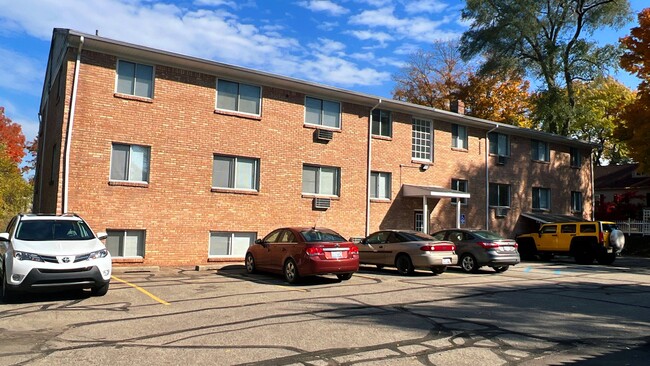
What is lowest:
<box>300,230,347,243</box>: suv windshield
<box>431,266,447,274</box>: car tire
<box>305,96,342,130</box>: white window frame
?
<box>431,266,447,274</box>: car tire

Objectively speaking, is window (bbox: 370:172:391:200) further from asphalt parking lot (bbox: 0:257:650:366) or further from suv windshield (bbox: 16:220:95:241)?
suv windshield (bbox: 16:220:95:241)

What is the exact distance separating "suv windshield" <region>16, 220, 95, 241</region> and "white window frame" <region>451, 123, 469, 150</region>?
1789 cm

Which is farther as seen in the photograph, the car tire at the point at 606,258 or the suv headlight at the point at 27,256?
the car tire at the point at 606,258

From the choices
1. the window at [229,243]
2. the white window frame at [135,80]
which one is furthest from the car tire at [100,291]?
the white window frame at [135,80]

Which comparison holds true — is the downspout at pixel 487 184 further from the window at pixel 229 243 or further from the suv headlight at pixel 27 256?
the suv headlight at pixel 27 256

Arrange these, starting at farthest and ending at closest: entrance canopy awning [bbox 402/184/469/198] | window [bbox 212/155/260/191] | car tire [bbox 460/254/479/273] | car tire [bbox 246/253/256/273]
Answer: entrance canopy awning [bbox 402/184/469/198]
window [bbox 212/155/260/191]
car tire [bbox 460/254/479/273]
car tire [bbox 246/253/256/273]

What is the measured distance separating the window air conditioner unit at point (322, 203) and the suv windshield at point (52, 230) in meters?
9.57

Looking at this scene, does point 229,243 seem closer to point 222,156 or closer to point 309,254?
point 222,156

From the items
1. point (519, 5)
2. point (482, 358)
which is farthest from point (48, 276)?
point (519, 5)

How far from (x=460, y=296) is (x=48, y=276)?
7961mm

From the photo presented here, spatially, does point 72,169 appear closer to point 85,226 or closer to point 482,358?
point 85,226

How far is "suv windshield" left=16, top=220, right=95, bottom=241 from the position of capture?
960cm

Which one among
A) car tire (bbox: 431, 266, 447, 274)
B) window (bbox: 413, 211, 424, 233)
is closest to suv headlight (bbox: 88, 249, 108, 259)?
car tire (bbox: 431, 266, 447, 274)

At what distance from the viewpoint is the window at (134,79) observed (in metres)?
15.2
